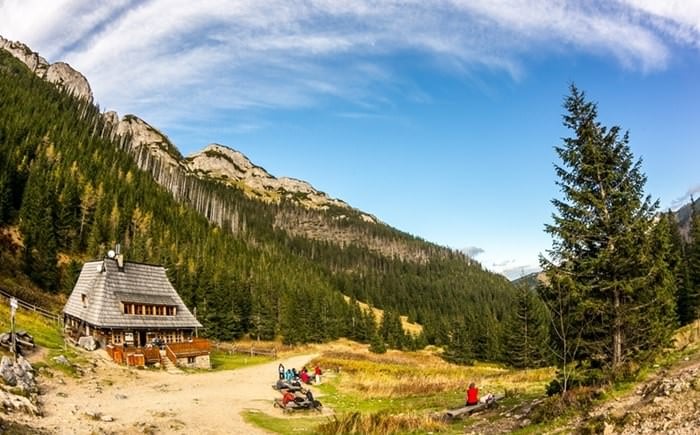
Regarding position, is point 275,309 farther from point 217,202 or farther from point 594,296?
point 217,202

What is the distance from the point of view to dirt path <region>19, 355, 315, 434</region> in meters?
18.5

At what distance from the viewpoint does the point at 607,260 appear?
18141 millimetres

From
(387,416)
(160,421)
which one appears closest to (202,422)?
(160,421)

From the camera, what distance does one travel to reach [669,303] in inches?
691

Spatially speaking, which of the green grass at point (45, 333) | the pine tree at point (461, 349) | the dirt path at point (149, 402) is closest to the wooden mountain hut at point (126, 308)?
the green grass at point (45, 333)

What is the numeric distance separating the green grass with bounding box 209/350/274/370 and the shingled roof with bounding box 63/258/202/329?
5428 mm

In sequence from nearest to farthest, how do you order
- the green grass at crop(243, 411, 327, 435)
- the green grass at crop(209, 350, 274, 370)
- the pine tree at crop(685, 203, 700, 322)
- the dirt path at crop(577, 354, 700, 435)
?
the dirt path at crop(577, 354, 700, 435) < the green grass at crop(243, 411, 327, 435) < the green grass at crop(209, 350, 274, 370) < the pine tree at crop(685, 203, 700, 322)

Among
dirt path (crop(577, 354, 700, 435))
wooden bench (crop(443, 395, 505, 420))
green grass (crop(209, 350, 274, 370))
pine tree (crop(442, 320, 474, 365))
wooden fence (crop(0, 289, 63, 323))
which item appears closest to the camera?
dirt path (crop(577, 354, 700, 435))

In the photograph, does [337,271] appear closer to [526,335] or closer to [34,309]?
[526,335]

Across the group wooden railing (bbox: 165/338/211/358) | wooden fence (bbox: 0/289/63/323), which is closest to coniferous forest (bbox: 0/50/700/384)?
wooden fence (bbox: 0/289/63/323)

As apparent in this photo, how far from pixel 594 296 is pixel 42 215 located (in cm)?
8430

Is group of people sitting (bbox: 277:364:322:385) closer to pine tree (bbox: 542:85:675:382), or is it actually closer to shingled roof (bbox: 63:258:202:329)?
shingled roof (bbox: 63:258:202:329)

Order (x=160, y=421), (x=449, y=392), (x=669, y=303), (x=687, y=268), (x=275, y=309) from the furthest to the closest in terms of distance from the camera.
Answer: (x=275, y=309), (x=687, y=268), (x=449, y=392), (x=160, y=421), (x=669, y=303)

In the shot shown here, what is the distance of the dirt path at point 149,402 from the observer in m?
18.5
